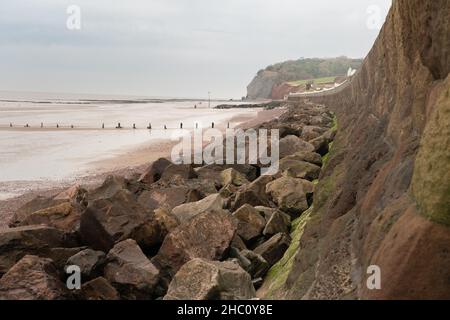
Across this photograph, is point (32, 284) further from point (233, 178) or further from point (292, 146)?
point (292, 146)

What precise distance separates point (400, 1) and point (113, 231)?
16.1 feet

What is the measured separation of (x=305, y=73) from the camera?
568 ft

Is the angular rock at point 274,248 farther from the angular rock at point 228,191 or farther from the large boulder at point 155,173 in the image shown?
the large boulder at point 155,173

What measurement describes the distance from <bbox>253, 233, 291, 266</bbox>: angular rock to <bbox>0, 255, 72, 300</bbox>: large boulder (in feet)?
9.18

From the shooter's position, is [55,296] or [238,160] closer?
[55,296]

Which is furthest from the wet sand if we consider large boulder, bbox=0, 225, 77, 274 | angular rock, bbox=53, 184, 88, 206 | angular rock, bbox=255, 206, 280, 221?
angular rock, bbox=255, 206, 280, 221

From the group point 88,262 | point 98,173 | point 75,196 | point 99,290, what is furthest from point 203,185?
point 98,173

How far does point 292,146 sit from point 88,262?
8881 mm

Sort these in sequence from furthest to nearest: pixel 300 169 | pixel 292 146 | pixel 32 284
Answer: pixel 292 146, pixel 300 169, pixel 32 284

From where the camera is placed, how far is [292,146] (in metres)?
13.9

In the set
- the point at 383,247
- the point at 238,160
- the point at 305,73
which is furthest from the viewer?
the point at 305,73

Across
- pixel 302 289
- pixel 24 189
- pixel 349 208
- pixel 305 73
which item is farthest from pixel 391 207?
pixel 305 73

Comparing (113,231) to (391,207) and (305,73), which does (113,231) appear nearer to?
(391,207)
